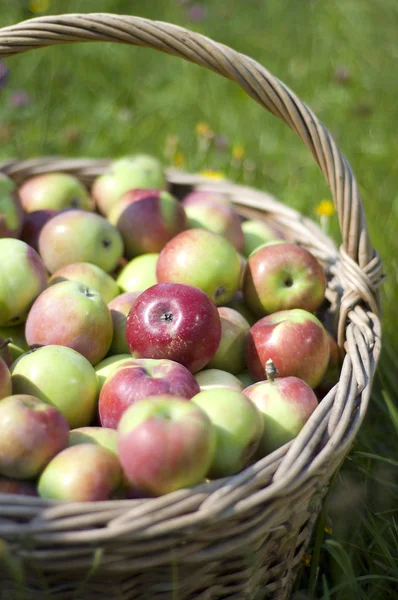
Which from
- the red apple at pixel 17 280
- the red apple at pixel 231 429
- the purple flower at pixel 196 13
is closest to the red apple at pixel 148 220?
the red apple at pixel 17 280

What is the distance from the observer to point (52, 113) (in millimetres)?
3771

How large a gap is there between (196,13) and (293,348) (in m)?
3.31

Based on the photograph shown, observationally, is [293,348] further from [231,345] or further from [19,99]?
[19,99]

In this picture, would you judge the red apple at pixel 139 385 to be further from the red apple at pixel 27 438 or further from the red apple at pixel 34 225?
the red apple at pixel 34 225

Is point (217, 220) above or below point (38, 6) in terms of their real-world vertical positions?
below

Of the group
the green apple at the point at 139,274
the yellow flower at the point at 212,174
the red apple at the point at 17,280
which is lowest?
the green apple at the point at 139,274

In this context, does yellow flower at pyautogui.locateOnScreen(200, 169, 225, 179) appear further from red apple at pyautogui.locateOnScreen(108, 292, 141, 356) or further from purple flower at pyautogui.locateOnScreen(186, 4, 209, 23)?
purple flower at pyautogui.locateOnScreen(186, 4, 209, 23)

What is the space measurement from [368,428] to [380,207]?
1.33 meters

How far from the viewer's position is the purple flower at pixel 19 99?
142 inches

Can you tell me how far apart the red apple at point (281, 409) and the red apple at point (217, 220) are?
0.87 meters

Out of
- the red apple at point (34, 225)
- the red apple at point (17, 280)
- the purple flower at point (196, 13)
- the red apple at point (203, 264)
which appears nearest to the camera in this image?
the red apple at point (17, 280)

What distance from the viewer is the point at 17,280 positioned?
1.88 metres

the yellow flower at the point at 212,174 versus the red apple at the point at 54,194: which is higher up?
the red apple at the point at 54,194

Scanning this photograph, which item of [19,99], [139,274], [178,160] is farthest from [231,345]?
[19,99]
